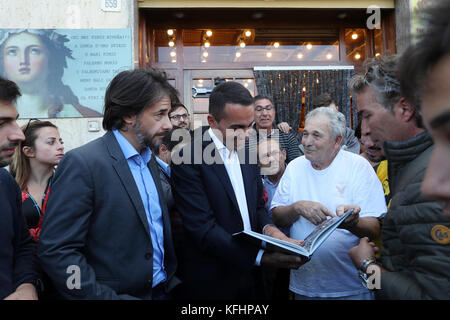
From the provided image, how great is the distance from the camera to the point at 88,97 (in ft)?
17.1

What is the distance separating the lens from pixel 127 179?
1.66m

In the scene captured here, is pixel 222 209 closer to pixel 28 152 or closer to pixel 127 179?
pixel 127 179

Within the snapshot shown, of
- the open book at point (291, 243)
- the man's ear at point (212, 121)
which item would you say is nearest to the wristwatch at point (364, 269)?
the open book at point (291, 243)

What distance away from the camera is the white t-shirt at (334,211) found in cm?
217

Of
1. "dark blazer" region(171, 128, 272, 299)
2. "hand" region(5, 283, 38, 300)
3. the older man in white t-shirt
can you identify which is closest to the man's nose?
"hand" region(5, 283, 38, 300)

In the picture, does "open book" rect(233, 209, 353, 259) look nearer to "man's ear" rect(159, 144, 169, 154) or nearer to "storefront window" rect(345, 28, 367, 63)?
"man's ear" rect(159, 144, 169, 154)

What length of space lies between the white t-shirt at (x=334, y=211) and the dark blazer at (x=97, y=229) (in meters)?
1.12

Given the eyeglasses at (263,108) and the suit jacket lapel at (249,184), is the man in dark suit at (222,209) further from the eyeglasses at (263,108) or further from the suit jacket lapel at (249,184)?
the eyeglasses at (263,108)

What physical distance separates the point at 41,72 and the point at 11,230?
4.37m

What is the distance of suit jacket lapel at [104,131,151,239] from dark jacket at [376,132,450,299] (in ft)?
3.70

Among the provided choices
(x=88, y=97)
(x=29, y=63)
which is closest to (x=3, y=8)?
(x=29, y=63)

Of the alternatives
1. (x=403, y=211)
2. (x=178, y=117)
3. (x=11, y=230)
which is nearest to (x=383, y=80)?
(x=403, y=211)
